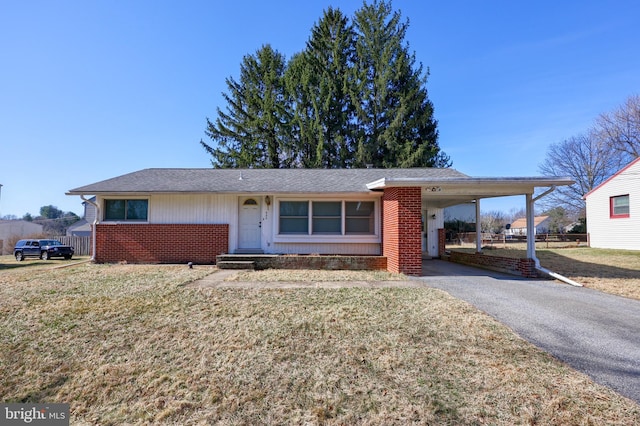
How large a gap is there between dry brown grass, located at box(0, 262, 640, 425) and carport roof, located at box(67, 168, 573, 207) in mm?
4326

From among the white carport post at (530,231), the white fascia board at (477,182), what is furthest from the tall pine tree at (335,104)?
the white fascia board at (477,182)

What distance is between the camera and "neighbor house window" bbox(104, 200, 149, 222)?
11453mm

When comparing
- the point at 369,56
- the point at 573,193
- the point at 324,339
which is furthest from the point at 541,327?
the point at 573,193

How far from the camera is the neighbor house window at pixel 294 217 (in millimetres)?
11336

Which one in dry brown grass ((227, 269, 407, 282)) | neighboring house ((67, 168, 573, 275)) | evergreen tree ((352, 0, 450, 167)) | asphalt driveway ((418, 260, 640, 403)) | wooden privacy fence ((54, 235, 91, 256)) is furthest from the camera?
evergreen tree ((352, 0, 450, 167))

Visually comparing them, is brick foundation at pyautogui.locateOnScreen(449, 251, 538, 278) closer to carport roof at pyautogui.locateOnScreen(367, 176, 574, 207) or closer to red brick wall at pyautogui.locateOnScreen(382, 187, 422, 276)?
carport roof at pyautogui.locateOnScreen(367, 176, 574, 207)

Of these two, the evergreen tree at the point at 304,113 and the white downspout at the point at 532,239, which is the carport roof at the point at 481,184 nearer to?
the white downspout at the point at 532,239

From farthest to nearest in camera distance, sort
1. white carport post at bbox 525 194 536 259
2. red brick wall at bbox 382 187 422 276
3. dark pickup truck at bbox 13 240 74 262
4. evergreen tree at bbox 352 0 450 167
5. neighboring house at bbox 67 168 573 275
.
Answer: evergreen tree at bbox 352 0 450 167 → dark pickup truck at bbox 13 240 74 262 → neighboring house at bbox 67 168 573 275 → white carport post at bbox 525 194 536 259 → red brick wall at bbox 382 187 422 276

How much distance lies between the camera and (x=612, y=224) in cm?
1775

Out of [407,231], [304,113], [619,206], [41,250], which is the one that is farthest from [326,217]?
[619,206]

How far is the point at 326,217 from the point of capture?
11.3m

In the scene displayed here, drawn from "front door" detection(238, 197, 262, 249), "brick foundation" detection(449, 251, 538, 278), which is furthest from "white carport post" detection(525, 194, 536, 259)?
"front door" detection(238, 197, 262, 249)

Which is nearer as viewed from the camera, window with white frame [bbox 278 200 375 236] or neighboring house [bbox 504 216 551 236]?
window with white frame [bbox 278 200 375 236]

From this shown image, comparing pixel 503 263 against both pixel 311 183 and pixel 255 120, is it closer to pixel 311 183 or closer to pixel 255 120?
pixel 311 183
